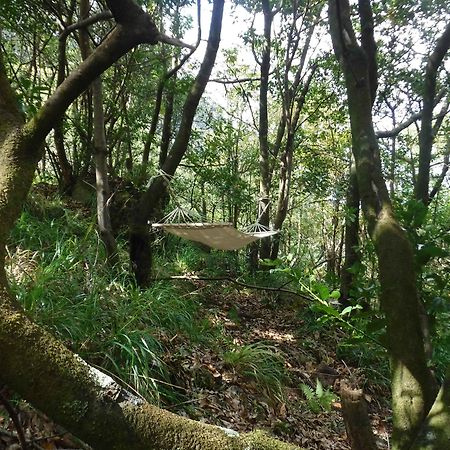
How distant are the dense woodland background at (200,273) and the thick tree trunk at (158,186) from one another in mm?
14

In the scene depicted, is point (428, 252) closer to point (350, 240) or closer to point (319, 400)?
point (319, 400)

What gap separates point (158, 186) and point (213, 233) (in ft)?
1.90

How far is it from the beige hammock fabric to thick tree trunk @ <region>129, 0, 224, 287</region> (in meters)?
0.17

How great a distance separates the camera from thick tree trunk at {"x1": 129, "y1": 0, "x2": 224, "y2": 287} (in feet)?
9.59

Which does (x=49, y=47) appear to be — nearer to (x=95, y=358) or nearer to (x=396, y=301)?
(x=95, y=358)

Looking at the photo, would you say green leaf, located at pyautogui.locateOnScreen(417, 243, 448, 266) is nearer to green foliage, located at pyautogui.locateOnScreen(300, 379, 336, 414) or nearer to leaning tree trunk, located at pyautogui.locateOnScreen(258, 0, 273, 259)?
green foliage, located at pyautogui.locateOnScreen(300, 379, 336, 414)

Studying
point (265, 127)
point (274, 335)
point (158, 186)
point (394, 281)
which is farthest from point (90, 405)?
point (265, 127)

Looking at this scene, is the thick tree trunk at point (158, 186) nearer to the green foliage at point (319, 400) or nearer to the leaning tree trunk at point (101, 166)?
the leaning tree trunk at point (101, 166)

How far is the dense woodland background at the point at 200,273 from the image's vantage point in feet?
3.26

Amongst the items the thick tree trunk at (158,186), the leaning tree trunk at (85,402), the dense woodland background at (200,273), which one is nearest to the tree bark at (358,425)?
the dense woodland background at (200,273)

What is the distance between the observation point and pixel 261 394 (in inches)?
96.1

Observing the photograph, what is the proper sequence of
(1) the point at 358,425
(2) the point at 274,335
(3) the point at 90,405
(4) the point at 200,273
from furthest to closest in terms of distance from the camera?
1. (4) the point at 200,273
2. (2) the point at 274,335
3. (1) the point at 358,425
4. (3) the point at 90,405

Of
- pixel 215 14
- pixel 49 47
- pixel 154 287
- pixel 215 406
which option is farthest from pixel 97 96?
pixel 49 47

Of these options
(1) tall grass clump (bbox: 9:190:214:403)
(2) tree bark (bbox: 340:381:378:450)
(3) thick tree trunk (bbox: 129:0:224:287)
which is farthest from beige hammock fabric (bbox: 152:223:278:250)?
(2) tree bark (bbox: 340:381:378:450)
